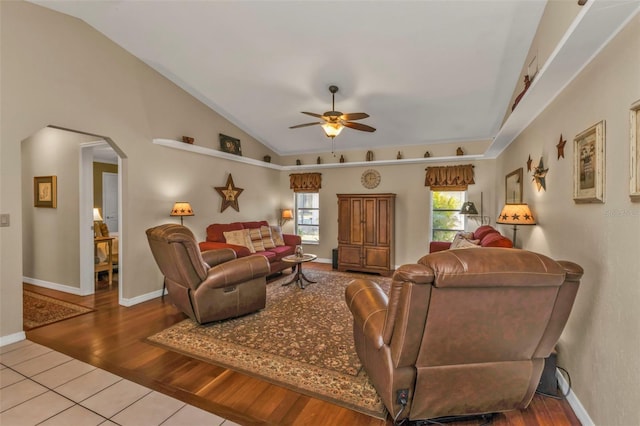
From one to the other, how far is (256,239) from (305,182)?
2140 mm

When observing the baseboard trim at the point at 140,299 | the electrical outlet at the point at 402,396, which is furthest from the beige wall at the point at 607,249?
the baseboard trim at the point at 140,299

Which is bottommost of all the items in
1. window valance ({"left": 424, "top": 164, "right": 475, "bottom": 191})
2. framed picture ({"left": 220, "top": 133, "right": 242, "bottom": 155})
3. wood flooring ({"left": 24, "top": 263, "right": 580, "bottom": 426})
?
wood flooring ({"left": 24, "top": 263, "right": 580, "bottom": 426})

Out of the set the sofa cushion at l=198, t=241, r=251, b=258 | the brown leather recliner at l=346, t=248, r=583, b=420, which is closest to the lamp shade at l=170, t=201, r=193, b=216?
the sofa cushion at l=198, t=241, r=251, b=258

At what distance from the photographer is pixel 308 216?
7.13 metres

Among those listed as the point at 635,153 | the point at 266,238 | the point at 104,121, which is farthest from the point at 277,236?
the point at 635,153

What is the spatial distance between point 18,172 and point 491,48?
197 inches

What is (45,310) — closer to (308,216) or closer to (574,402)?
(308,216)

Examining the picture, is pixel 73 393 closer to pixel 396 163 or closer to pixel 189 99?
pixel 189 99

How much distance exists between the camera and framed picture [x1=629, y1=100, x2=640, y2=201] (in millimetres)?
1409

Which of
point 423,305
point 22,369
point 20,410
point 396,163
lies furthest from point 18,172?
point 396,163

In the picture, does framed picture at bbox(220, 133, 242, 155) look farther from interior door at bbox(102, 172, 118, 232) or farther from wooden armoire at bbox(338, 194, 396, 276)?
interior door at bbox(102, 172, 118, 232)

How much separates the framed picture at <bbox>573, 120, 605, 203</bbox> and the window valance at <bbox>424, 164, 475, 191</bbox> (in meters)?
3.48

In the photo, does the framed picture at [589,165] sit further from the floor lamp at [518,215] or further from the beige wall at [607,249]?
the floor lamp at [518,215]

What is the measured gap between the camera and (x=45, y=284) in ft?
15.0
